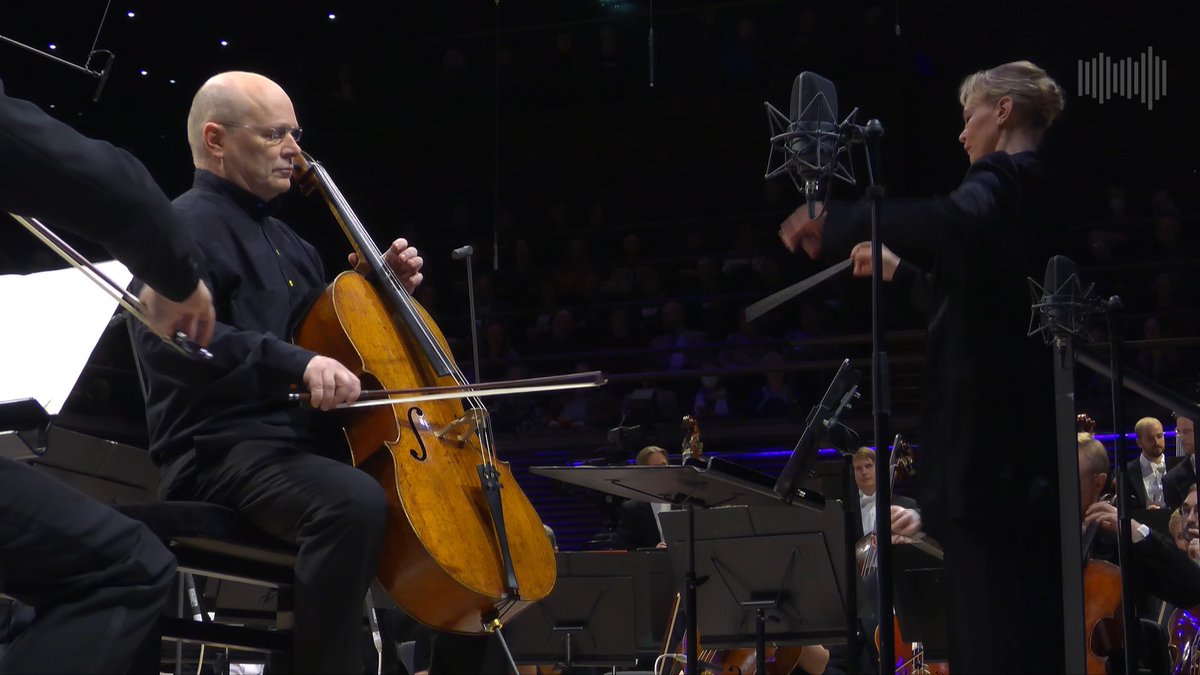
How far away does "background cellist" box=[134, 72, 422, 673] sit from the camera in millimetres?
2543

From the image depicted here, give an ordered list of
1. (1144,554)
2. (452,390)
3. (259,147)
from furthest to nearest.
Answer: (1144,554), (259,147), (452,390)

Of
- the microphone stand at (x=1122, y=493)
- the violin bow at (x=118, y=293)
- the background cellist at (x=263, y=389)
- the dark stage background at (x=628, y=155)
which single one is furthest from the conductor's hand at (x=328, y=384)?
the dark stage background at (x=628, y=155)

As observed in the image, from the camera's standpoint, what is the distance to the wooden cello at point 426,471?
2.66 metres

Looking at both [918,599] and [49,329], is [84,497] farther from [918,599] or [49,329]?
[918,599]

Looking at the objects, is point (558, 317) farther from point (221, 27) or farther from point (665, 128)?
point (221, 27)

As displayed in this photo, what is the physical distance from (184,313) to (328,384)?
2.57ft

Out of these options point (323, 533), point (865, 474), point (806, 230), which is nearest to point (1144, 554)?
point (806, 230)

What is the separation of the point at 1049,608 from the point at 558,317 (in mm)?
7730

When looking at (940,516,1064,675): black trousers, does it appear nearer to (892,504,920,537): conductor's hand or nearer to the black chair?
(892,504,920,537): conductor's hand

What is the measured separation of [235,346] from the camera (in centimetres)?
265

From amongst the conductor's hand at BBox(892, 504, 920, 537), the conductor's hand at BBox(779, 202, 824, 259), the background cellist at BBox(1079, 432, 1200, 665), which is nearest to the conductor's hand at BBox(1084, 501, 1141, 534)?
the background cellist at BBox(1079, 432, 1200, 665)

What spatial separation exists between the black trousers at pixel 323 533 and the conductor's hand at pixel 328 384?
0.49 feet

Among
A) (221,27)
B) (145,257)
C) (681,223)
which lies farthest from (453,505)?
(221,27)

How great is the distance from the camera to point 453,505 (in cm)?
274
